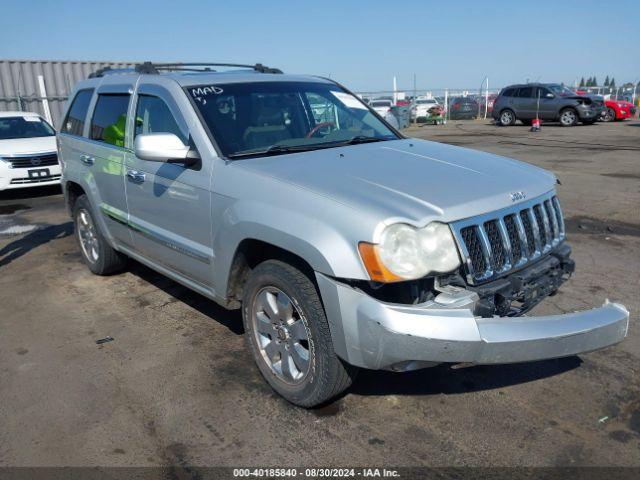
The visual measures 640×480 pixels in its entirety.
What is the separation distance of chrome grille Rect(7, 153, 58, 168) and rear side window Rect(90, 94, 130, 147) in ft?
19.7

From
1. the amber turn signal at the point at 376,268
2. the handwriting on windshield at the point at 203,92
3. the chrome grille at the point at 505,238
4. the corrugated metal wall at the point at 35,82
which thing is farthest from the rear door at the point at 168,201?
the corrugated metal wall at the point at 35,82

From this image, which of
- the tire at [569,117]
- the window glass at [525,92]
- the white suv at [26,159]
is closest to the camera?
the white suv at [26,159]

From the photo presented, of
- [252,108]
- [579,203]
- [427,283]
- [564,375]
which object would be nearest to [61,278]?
[252,108]

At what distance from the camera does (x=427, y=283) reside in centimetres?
280

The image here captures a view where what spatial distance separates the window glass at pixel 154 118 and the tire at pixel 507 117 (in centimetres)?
2262

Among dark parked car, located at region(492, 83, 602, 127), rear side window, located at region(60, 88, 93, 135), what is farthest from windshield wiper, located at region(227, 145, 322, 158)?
dark parked car, located at region(492, 83, 602, 127)

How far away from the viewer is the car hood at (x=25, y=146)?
10271 millimetres

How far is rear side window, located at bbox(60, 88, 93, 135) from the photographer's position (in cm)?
547

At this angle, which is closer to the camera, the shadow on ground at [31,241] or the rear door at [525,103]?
the shadow on ground at [31,241]

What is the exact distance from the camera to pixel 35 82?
17953 mm

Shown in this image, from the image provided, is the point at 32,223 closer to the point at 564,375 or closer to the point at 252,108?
the point at 252,108

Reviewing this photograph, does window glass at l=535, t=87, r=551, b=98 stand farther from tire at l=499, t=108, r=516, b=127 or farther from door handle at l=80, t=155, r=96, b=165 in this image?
door handle at l=80, t=155, r=96, b=165

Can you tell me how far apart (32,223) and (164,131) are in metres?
5.26

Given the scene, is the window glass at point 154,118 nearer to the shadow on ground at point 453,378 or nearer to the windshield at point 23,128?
the shadow on ground at point 453,378
